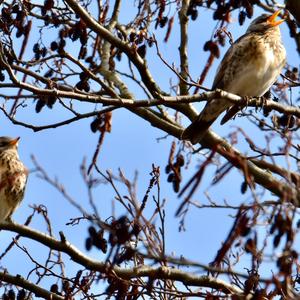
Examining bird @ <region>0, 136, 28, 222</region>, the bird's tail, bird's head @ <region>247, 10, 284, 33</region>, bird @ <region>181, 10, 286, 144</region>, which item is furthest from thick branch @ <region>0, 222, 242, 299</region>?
bird's head @ <region>247, 10, 284, 33</region>

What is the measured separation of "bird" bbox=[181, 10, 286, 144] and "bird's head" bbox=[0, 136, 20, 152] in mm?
2188

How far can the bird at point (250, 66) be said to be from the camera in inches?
321

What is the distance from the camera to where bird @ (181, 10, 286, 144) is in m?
8.15

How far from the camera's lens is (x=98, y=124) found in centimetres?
695

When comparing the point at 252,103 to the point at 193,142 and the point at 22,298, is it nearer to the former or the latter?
the point at 193,142

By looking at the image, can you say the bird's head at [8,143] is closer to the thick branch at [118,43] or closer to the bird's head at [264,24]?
the thick branch at [118,43]

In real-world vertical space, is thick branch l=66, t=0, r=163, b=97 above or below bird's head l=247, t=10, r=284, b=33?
below

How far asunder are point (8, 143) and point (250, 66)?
2.88 meters

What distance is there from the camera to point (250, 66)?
8.35 meters

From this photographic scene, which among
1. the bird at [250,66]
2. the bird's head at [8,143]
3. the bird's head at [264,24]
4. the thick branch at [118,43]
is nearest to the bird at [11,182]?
the bird's head at [8,143]

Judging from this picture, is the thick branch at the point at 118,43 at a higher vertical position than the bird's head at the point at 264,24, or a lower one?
lower

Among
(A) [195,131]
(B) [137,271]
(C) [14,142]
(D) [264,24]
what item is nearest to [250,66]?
(D) [264,24]

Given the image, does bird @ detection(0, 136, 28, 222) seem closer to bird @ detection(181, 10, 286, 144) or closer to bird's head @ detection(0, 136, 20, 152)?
bird's head @ detection(0, 136, 20, 152)

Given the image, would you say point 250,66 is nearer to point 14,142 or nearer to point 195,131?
point 195,131
